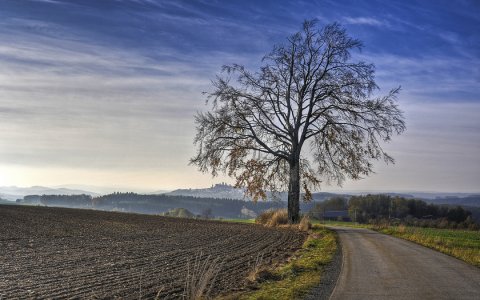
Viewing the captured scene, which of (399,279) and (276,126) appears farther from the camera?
(276,126)

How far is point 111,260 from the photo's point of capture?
1525cm

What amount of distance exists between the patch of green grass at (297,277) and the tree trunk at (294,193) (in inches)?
675

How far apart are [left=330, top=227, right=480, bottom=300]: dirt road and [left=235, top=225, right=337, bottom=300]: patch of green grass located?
0.69 m

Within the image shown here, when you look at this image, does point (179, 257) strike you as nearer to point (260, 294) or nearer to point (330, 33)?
point (260, 294)

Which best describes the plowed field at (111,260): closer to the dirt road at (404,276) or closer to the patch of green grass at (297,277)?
the patch of green grass at (297,277)

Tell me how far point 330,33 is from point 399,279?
2658 centimetres

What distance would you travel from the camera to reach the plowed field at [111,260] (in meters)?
10.7

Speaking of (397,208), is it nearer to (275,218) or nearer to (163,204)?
(275,218)

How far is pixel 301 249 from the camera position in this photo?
19875 mm

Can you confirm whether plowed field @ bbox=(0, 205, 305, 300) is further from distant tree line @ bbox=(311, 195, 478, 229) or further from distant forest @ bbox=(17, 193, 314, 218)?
distant forest @ bbox=(17, 193, 314, 218)

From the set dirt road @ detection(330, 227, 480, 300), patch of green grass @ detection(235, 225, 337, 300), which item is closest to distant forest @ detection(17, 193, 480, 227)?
patch of green grass @ detection(235, 225, 337, 300)

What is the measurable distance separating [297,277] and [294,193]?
2369 centimetres

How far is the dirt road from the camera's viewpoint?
1076 centimetres

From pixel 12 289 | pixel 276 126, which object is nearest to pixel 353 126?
pixel 276 126
